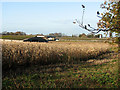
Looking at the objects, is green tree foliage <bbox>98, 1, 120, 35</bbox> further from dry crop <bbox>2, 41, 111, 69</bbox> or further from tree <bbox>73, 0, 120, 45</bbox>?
dry crop <bbox>2, 41, 111, 69</bbox>

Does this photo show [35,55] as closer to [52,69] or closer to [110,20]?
[52,69]

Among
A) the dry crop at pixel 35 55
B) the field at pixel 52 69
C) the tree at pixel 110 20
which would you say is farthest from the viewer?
the dry crop at pixel 35 55

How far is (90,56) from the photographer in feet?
37.0

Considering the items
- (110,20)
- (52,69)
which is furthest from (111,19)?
(52,69)

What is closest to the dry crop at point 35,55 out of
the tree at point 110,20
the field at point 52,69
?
the field at point 52,69

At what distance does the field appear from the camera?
17.8 feet

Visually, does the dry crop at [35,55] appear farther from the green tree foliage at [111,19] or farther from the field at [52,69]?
the green tree foliage at [111,19]

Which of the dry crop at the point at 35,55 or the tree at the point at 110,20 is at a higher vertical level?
the tree at the point at 110,20

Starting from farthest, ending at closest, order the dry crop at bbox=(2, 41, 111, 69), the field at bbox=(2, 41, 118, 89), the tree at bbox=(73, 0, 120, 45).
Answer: the dry crop at bbox=(2, 41, 111, 69)
the field at bbox=(2, 41, 118, 89)
the tree at bbox=(73, 0, 120, 45)

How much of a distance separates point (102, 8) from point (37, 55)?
5661 millimetres

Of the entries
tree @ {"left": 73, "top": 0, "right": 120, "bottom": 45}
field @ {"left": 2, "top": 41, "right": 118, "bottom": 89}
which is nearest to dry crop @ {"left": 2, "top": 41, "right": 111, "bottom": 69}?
field @ {"left": 2, "top": 41, "right": 118, "bottom": 89}

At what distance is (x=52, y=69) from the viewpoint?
7.35 meters

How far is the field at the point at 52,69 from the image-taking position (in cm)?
542

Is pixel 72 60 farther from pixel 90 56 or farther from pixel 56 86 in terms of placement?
pixel 56 86
